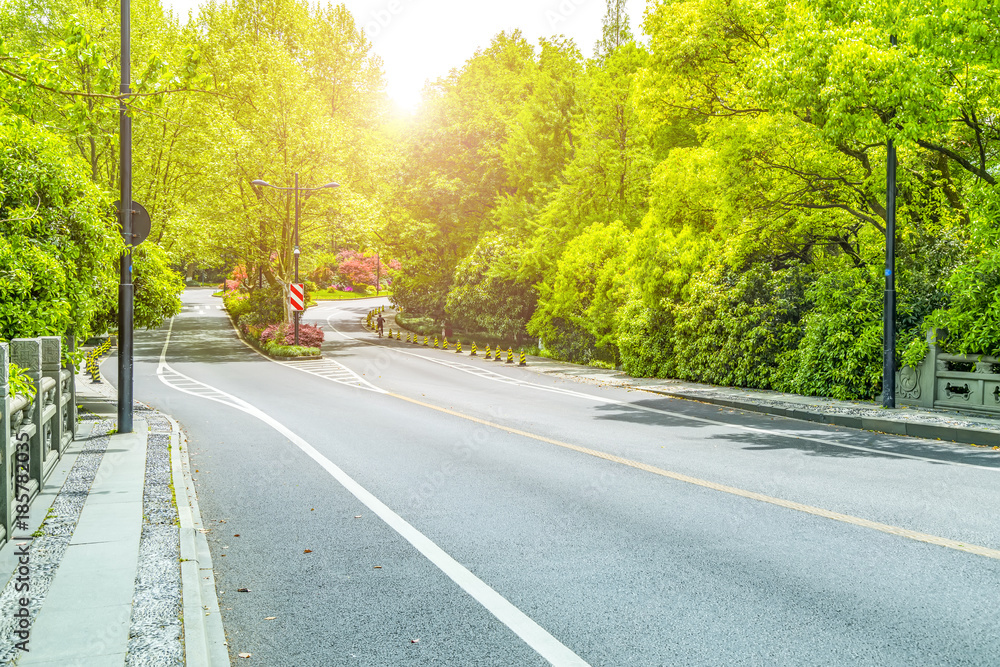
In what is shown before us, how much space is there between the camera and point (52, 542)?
577 centimetres

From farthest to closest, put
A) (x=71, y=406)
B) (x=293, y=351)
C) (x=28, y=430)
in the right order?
(x=293, y=351)
(x=71, y=406)
(x=28, y=430)

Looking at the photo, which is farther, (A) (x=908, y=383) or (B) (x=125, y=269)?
(A) (x=908, y=383)

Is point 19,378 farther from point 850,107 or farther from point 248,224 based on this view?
point 248,224

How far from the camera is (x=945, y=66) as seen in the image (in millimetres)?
12711

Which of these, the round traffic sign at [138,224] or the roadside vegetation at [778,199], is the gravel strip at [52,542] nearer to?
the round traffic sign at [138,224]

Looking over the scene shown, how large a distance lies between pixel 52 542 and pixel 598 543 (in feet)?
14.0

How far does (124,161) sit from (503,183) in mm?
33188

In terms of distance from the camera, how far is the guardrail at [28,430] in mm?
5707

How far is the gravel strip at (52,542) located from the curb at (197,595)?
2.70 ft

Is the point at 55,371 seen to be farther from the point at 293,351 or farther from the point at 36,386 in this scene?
the point at 293,351

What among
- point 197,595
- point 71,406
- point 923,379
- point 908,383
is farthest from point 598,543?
point 908,383

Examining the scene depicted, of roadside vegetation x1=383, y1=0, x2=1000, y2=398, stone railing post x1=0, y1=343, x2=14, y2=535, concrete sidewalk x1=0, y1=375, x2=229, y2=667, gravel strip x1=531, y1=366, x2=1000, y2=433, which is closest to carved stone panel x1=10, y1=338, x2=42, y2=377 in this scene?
concrete sidewalk x1=0, y1=375, x2=229, y2=667

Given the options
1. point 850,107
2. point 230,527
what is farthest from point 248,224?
point 230,527

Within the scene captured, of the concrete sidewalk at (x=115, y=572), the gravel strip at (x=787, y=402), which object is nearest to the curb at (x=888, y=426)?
the gravel strip at (x=787, y=402)
